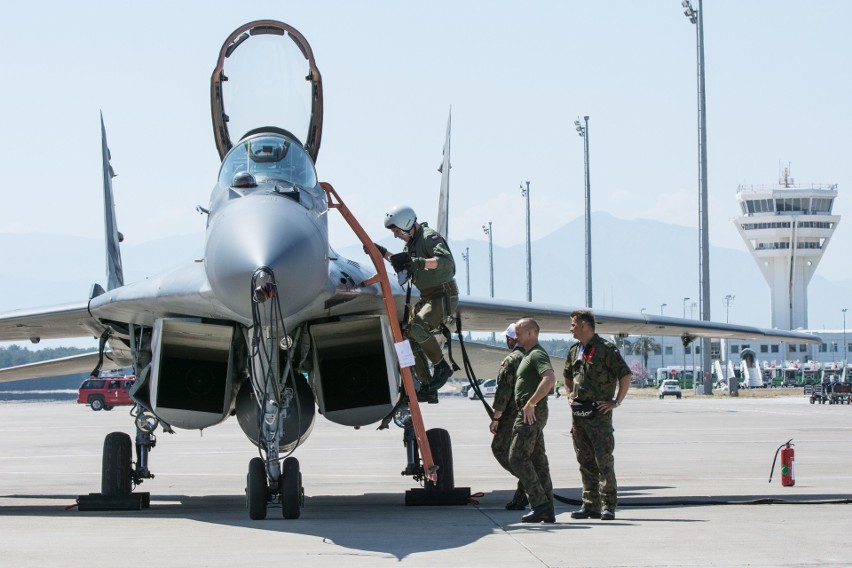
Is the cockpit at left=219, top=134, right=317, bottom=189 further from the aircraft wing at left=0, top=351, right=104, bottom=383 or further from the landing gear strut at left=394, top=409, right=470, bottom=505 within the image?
the aircraft wing at left=0, top=351, right=104, bottom=383

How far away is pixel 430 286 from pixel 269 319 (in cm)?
186

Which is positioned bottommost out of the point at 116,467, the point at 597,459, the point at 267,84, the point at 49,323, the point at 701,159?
the point at 116,467

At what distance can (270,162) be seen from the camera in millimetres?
10250

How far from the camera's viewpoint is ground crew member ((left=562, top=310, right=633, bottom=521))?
31.5 ft

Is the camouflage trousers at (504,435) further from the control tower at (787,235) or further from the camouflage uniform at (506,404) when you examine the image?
the control tower at (787,235)

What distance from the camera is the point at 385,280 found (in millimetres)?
9734

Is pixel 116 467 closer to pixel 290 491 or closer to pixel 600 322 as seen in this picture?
pixel 290 491

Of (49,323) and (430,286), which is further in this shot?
(49,323)

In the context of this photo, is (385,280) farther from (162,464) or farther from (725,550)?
(162,464)

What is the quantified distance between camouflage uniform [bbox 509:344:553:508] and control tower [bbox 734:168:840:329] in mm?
117037

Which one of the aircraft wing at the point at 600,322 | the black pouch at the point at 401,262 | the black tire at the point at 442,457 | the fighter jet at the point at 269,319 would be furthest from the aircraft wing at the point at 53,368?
the black pouch at the point at 401,262

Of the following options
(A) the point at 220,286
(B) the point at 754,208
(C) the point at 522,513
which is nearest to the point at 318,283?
(A) the point at 220,286

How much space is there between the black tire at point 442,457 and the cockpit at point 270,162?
3184mm

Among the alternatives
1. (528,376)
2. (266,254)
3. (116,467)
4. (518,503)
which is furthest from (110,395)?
(266,254)
